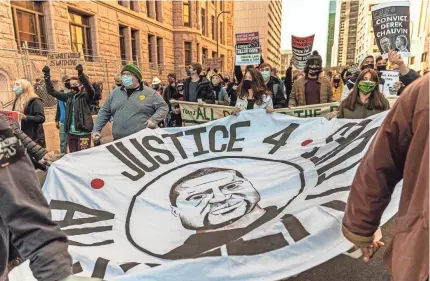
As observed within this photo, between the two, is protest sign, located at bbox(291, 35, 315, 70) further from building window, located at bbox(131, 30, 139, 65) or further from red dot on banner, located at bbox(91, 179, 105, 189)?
building window, located at bbox(131, 30, 139, 65)

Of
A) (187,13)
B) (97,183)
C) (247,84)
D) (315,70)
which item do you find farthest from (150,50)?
(97,183)

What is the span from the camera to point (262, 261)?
1.95 meters

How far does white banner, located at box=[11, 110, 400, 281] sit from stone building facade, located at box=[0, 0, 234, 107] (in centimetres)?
760

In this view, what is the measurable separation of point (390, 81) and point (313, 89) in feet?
4.67

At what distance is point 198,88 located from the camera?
24.1ft

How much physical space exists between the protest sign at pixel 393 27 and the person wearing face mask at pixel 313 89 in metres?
1.27

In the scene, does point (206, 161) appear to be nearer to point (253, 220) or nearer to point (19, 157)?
point (253, 220)

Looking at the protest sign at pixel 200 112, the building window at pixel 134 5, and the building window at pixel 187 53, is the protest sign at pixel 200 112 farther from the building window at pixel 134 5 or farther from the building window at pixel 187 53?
the building window at pixel 187 53

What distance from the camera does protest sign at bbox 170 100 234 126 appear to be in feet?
21.3

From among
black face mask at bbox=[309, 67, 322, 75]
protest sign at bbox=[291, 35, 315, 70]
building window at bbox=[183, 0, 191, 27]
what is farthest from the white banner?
building window at bbox=[183, 0, 191, 27]

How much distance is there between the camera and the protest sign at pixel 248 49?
355 inches

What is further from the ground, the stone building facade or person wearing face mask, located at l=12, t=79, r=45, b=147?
the stone building facade

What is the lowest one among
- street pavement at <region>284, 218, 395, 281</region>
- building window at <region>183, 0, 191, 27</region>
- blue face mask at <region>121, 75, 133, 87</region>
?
street pavement at <region>284, 218, 395, 281</region>

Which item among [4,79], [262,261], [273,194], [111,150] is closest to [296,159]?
[273,194]
